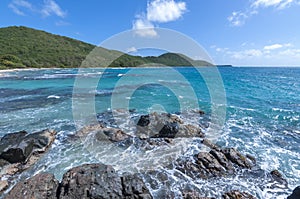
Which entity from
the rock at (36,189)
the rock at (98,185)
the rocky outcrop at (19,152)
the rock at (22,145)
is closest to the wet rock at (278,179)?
the rock at (98,185)

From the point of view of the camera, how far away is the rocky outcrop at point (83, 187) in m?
5.54

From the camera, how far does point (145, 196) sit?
582cm

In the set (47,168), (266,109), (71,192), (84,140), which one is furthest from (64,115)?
(266,109)

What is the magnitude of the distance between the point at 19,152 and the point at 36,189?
3.76 meters

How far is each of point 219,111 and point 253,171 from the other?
11.0m

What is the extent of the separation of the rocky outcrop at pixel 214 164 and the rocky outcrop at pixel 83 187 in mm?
2843

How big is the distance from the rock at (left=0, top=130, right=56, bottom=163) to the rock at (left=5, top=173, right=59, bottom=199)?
316cm

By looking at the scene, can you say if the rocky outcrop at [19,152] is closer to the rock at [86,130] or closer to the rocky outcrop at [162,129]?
the rock at [86,130]

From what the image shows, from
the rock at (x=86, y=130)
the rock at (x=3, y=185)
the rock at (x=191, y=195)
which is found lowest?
the rock at (x=86, y=130)

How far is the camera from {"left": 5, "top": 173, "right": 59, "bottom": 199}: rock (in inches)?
216

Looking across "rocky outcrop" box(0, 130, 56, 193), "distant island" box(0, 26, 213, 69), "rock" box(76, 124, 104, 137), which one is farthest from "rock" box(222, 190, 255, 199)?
"distant island" box(0, 26, 213, 69)

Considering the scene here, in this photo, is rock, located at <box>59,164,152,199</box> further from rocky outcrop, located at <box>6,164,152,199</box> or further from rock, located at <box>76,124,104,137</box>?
rock, located at <box>76,124,104,137</box>

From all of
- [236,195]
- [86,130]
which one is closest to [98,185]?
[236,195]

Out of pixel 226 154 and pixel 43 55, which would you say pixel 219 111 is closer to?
pixel 226 154
